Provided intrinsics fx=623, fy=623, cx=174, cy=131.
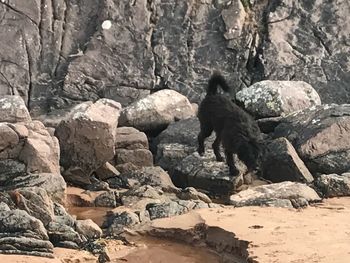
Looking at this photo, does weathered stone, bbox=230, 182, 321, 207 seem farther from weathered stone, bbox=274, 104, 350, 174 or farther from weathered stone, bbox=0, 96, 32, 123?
weathered stone, bbox=0, 96, 32, 123

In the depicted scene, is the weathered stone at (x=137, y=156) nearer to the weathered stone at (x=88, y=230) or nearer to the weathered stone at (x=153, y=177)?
the weathered stone at (x=153, y=177)

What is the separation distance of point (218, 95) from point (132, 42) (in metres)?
4.72

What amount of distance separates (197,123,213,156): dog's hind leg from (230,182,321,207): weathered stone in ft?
7.24

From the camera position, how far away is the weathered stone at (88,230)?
24.3 ft

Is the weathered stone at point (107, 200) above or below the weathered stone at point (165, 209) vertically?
above

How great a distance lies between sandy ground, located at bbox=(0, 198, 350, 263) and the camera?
20.0 feet

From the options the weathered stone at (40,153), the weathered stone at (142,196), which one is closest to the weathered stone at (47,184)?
the weathered stone at (40,153)

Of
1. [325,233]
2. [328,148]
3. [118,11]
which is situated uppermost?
[118,11]

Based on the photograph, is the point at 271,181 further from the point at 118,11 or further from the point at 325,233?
the point at 118,11

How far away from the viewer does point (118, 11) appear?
14898 mm

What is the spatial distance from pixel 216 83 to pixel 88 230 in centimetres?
432

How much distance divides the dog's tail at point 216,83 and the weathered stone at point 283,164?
4.20 ft

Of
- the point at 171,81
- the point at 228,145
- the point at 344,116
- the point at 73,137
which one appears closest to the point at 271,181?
the point at 228,145

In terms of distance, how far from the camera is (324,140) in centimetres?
1110
